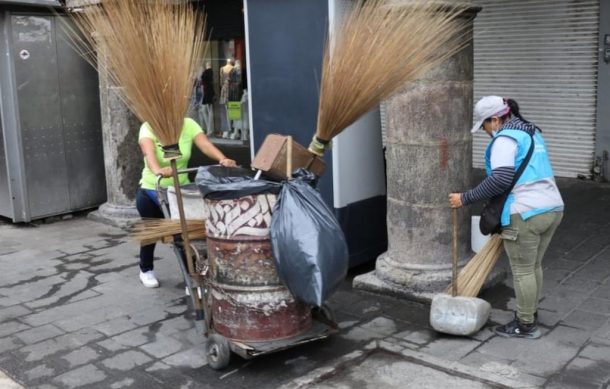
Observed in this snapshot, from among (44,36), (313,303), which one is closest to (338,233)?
(313,303)

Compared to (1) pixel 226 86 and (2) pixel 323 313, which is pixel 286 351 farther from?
(1) pixel 226 86

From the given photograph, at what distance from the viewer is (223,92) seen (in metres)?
13.1

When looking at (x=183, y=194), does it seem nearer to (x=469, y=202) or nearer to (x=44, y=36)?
(x=469, y=202)

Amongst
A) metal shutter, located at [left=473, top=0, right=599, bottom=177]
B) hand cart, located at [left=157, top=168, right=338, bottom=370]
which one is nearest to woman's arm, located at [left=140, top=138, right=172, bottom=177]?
hand cart, located at [left=157, top=168, right=338, bottom=370]

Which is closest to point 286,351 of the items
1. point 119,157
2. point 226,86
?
point 119,157

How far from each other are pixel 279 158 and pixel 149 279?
91.4 inches

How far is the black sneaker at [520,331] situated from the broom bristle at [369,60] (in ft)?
5.56

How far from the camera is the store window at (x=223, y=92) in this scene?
12.6m

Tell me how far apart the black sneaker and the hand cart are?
3.68 feet

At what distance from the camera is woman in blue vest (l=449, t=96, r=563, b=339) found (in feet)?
13.9

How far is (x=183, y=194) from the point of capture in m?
4.54

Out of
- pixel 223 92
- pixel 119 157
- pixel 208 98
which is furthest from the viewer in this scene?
pixel 208 98

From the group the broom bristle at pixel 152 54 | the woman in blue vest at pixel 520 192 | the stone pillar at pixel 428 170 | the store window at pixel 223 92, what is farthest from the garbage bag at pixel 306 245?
the store window at pixel 223 92

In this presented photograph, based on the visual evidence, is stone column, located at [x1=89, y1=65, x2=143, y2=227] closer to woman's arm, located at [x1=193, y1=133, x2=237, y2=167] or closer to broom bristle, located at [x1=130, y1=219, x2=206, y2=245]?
woman's arm, located at [x1=193, y1=133, x2=237, y2=167]
